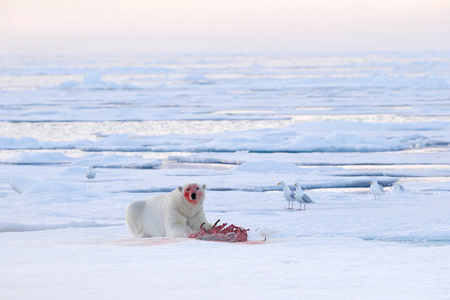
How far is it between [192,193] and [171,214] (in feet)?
1.04

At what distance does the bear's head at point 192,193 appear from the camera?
6.16 meters

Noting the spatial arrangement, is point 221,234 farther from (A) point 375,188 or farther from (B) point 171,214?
(A) point 375,188

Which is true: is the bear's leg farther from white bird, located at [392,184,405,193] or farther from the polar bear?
white bird, located at [392,184,405,193]

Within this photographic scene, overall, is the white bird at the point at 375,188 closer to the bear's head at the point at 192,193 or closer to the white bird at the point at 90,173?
the bear's head at the point at 192,193

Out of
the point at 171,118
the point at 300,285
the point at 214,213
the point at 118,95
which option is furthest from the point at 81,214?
the point at 118,95

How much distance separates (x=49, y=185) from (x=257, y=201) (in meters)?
2.65

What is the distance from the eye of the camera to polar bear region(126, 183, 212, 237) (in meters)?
6.22

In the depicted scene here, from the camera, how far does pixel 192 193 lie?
6156mm

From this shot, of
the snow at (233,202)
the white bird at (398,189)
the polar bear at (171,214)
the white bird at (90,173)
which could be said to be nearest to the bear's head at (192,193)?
the polar bear at (171,214)

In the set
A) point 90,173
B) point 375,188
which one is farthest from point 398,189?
point 90,173

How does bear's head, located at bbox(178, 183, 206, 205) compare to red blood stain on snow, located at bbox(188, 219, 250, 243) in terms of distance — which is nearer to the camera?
red blood stain on snow, located at bbox(188, 219, 250, 243)

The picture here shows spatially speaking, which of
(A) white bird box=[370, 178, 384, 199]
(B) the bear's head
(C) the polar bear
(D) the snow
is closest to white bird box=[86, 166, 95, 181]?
(D) the snow

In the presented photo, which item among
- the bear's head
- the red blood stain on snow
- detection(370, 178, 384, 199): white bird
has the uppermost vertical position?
detection(370, 178, 384, 199): white bird

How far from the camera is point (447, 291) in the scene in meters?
3.69
